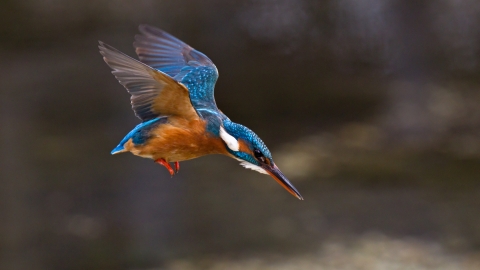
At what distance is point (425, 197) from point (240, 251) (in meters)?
1.53

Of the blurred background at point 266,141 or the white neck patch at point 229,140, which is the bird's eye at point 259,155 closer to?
the white neck patch at point 229,140

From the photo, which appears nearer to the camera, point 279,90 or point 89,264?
point 89,264

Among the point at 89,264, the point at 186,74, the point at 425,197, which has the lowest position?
the point at 89,264

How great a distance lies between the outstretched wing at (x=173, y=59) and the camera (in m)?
2.30

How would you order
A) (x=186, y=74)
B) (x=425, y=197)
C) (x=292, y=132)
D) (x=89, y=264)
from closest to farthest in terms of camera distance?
1. (x=186, y=74)
2. (x=89, y=264)
3. (x=425, y=197)
4. (x=292, y=132)

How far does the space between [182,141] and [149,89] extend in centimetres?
18

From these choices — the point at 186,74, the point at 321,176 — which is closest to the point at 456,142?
the point at 321,176

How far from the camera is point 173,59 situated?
2439 millimetres

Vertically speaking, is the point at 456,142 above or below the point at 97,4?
above

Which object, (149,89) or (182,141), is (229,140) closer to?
(182,141)

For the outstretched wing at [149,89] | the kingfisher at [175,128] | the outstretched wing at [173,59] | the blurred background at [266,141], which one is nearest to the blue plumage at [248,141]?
the kingfisher at [175,128]

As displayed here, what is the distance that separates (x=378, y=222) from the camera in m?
4.76

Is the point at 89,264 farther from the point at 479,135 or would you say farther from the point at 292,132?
the point at 479,135

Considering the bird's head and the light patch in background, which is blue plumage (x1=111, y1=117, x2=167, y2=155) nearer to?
the bird's head
